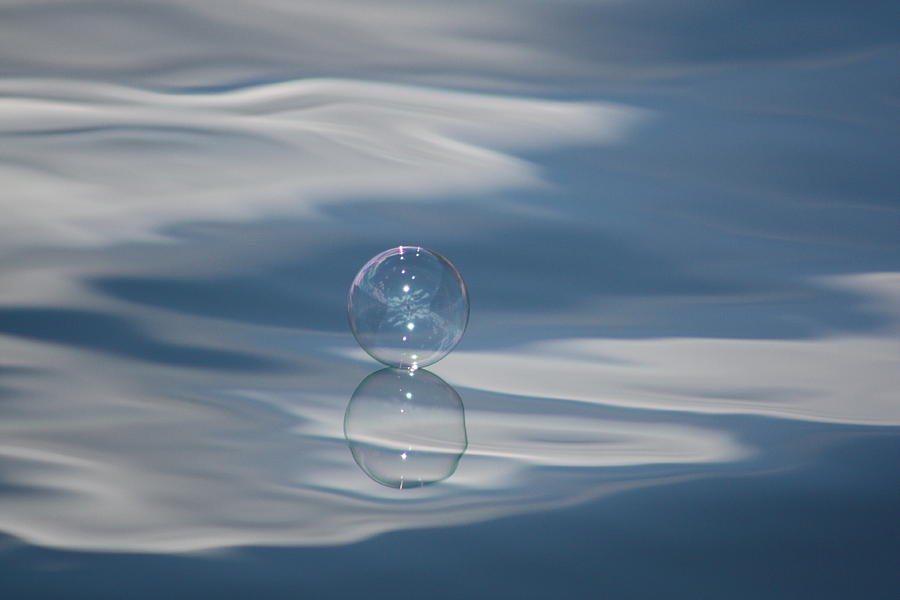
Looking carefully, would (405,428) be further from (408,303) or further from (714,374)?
(714,374)

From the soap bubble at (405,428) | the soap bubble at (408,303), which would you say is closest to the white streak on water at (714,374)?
the soap bubble at (405,428)

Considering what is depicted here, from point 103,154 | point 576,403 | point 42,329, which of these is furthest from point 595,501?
point 103,154

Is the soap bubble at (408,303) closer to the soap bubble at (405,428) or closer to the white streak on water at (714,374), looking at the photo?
the soap bubble at (405,428)

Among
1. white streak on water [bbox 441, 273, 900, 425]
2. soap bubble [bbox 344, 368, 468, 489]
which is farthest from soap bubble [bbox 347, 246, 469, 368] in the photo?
white streak on water [bbox 441, 273, 900, 425]

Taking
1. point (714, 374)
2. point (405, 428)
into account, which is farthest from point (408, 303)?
point (714, 374)

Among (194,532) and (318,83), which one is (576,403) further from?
(318,83)

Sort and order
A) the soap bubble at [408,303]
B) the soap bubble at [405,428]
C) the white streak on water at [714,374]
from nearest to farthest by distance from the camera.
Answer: the soap bubble at [405,428] < the soap bubble at [408,303] < the white streak on water at [714,374]

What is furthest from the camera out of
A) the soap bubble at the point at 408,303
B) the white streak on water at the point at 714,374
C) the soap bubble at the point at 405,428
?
the white streak on water at the point at 714,374
